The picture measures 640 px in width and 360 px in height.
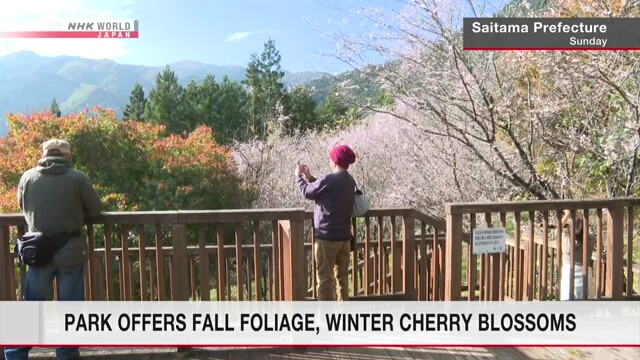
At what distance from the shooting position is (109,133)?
1098 cm

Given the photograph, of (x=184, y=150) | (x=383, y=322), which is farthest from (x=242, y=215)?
(x=184, y=150)

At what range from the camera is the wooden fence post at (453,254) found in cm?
378

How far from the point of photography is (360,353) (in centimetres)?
355

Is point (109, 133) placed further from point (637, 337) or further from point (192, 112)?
point (192, 112)

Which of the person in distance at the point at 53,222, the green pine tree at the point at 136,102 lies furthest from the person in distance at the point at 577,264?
the green pine tree at the point at 136,102

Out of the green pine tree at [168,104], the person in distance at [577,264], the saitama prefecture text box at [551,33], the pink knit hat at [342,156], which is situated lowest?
the person in distance at [577,264]

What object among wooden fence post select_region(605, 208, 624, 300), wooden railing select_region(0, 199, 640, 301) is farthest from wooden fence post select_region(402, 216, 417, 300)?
wooden fence post select_region(605, 208, 624, 300)

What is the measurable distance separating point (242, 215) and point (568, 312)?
274 cm

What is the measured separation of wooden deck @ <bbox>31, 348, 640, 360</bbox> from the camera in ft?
11.5

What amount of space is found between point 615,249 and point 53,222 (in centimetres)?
425

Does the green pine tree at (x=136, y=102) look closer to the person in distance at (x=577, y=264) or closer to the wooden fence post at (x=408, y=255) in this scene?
the wooden fence post at (x=408, y=255)

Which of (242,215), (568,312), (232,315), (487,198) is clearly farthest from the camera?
(487,198)

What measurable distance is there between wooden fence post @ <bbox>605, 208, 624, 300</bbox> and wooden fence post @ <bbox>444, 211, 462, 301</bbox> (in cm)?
137

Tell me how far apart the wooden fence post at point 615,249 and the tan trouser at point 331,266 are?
2209 mm
